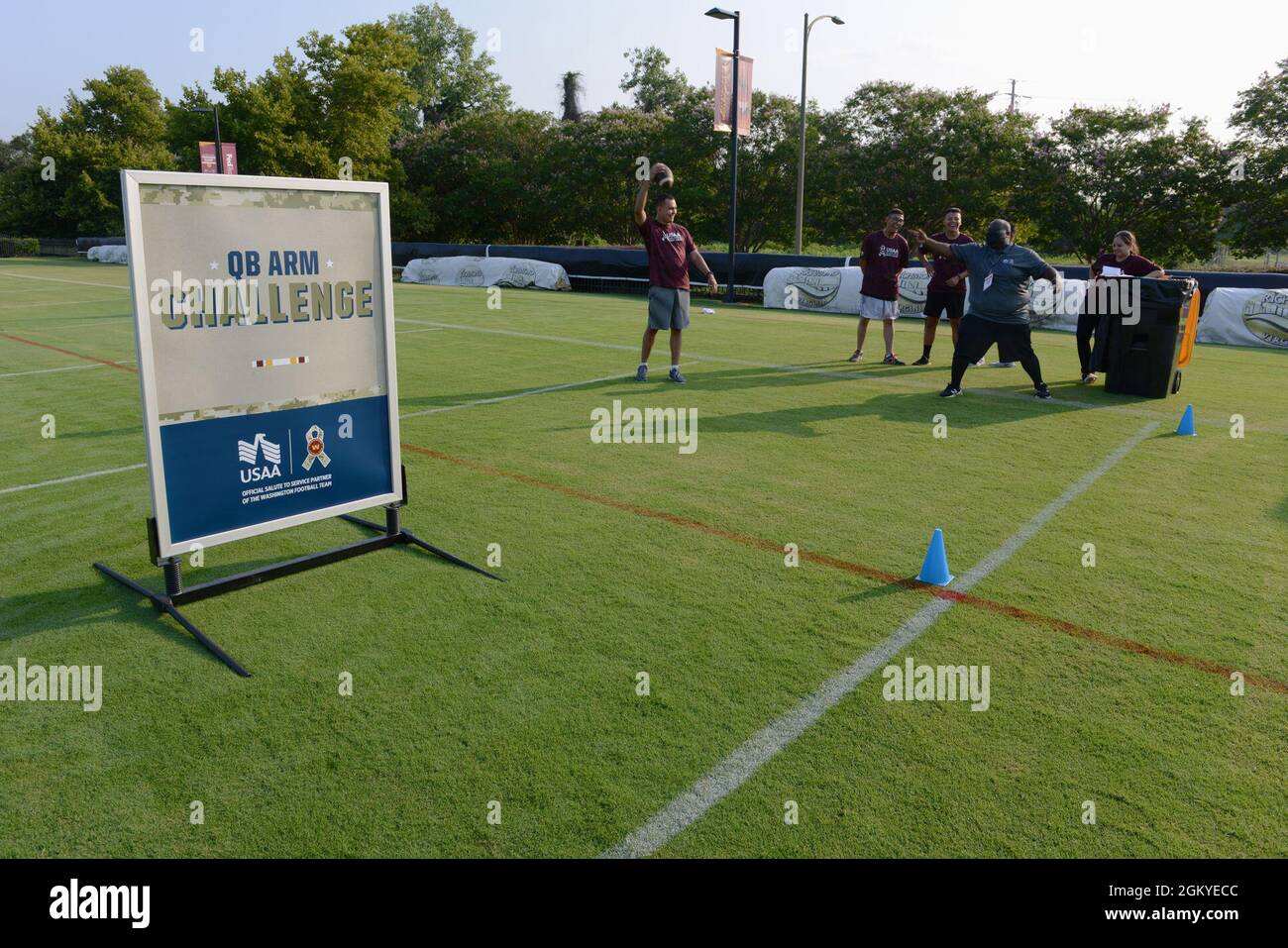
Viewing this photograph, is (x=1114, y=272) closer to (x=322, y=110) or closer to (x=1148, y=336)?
(x=1148, y=336)

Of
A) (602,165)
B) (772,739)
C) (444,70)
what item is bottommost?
(772,739)

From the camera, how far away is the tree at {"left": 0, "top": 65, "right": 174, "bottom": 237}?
2459 inches

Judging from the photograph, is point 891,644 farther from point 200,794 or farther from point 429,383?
point 429,383

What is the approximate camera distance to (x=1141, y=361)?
1058cm

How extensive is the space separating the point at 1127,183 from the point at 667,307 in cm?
2542

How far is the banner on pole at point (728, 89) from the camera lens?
23094mm

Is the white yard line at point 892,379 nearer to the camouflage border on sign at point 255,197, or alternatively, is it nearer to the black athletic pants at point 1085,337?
the black athletic pants at point 1085,337

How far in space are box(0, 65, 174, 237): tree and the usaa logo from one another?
66768 millimetres

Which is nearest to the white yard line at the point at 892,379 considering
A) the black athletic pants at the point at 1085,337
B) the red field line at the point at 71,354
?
the black athletic pants at the point at 1085,337

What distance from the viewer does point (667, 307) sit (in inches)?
409

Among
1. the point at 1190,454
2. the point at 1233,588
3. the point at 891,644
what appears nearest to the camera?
the point at 891,644

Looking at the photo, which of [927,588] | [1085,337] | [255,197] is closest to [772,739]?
[927,588]
